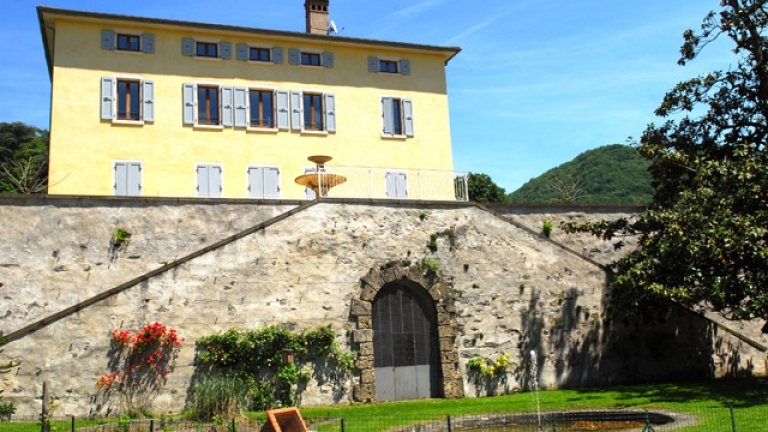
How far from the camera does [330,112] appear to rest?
87.7ft

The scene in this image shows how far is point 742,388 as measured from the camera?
59.3 ft

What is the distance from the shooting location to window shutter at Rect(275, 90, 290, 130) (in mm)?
25875

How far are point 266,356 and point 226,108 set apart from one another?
11.0 m

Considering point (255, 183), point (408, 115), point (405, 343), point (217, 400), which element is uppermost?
point (408, 115)

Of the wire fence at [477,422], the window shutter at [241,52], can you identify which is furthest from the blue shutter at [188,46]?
the wire fence at [477,422]

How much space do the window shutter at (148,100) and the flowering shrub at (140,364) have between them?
9.93 metres

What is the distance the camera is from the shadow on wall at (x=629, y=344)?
20531 millimetres

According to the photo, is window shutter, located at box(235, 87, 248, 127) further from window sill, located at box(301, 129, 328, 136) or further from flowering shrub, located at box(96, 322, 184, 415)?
flowering shrub, located at box(96, 322, 184, 415)

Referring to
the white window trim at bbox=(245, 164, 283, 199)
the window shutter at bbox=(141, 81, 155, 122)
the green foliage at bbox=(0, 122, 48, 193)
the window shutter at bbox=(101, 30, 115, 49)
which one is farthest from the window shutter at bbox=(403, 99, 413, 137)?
the green foliage at bbox=(0, 122, 48, 193)

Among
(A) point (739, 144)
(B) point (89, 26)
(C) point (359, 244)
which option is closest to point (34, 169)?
(B) point (89, 26)

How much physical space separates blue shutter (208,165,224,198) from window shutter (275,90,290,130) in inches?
110

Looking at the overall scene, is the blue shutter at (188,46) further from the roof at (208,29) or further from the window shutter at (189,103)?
the window shutter at (189,103)

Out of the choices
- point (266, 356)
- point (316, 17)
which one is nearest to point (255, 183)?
point (316, 17)

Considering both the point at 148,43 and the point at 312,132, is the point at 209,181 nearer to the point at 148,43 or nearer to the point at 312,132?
the point at 312,132
